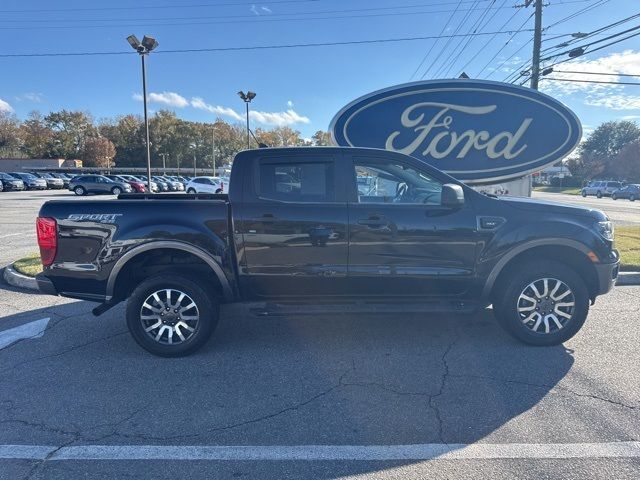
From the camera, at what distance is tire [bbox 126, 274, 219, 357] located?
4074mm

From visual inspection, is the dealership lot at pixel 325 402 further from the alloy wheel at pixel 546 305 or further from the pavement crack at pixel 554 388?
the alloy wheel at pixel 546 305

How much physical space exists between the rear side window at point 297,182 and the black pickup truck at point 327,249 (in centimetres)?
1

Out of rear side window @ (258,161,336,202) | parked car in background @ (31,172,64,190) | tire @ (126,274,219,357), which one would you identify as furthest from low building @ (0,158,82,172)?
rear side window @ (258,161,336,202)

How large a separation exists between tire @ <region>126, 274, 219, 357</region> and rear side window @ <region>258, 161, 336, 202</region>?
3.83 feet

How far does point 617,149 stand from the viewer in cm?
8875

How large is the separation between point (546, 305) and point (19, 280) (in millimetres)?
7352

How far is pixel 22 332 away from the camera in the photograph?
473cm

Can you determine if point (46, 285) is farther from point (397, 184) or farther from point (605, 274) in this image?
point (605, 274)

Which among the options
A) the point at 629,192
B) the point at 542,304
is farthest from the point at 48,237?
the point at 629,192

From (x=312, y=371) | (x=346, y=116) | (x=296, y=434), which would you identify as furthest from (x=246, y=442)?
(x=346, y=116)

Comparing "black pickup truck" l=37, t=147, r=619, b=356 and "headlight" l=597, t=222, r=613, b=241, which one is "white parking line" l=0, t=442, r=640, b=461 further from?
"headlight" l=597, t=222, r=613, b=241

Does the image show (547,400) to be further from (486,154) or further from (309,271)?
(486,154)

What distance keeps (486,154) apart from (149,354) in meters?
7.69

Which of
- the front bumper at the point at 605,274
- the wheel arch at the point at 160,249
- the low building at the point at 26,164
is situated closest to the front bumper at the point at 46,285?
the wheel arch at the point at 160,249
